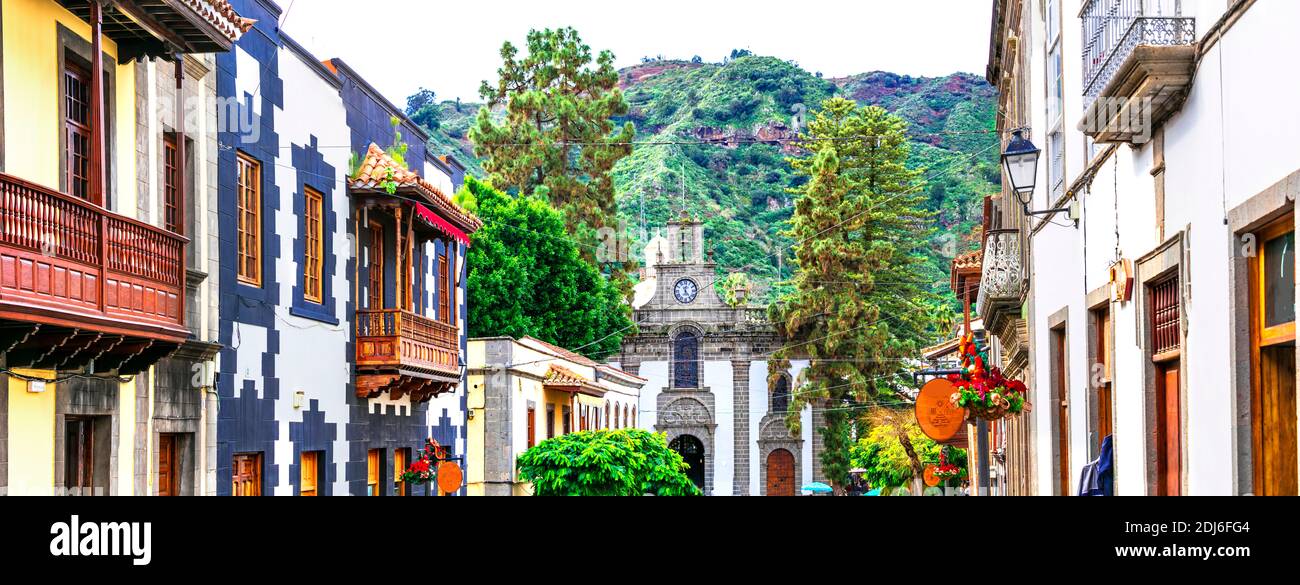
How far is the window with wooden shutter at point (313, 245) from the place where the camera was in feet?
50.6

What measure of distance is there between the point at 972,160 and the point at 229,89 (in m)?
39.8

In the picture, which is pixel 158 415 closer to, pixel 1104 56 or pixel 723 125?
pixel 1104 56

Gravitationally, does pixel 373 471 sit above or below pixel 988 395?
below

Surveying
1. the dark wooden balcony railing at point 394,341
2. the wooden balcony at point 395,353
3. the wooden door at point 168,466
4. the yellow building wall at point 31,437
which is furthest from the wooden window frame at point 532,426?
the yellow building wall at point 31,437

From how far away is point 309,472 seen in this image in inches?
613

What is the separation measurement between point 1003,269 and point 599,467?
8.64 metres

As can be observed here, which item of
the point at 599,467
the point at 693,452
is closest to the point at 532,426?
the point at 599,467

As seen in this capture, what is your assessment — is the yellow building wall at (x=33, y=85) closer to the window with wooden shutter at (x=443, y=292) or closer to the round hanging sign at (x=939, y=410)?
the round hanging sign at (x=939, y=410)

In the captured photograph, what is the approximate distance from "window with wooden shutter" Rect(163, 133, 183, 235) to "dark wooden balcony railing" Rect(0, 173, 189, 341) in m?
1.07

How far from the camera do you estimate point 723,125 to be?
1896 inches

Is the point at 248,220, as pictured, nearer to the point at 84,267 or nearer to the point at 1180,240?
the point at 84,267

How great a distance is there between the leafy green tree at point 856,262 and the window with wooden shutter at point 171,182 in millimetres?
35036
